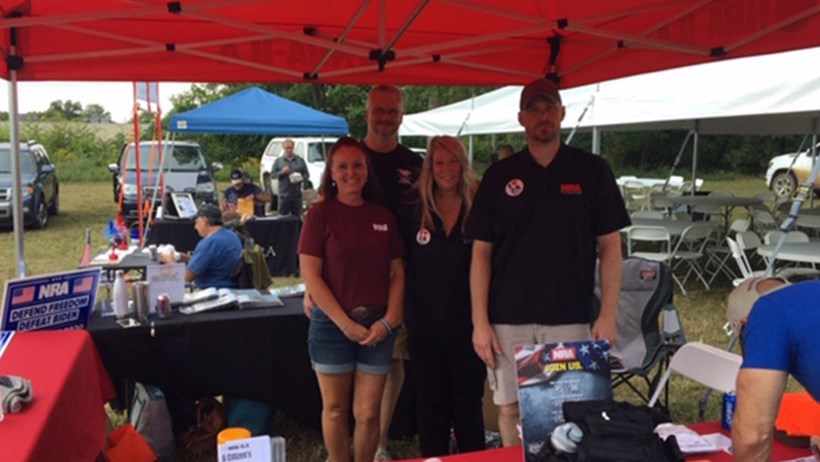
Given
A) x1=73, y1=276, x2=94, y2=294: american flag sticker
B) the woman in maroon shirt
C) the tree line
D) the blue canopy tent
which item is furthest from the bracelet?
the tree line

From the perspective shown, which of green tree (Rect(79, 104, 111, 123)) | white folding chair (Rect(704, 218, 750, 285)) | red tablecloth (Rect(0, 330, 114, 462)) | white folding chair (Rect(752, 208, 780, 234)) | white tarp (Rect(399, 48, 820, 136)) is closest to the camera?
red tablecloth (Rect(0, 330, 114, 462))

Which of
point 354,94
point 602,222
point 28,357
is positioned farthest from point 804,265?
point 354,94

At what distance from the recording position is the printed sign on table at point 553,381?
153 cm

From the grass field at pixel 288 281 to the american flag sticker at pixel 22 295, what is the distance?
1112 mm

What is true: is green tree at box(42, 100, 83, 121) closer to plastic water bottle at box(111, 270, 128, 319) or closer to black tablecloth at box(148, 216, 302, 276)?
black tablecloth at box(148, 216, 302, 276)

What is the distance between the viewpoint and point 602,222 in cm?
209

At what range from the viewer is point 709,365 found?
214 cm

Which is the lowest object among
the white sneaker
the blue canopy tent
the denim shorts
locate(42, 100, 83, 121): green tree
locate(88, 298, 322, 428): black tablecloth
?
the white sneaker

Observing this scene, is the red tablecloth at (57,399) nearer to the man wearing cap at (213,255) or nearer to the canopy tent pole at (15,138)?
the canopy tent pole at (15,138)

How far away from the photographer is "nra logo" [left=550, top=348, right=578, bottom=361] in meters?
1.58

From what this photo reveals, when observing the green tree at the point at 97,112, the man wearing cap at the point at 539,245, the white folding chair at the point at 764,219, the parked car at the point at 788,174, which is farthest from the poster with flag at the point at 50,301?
the green tree at the point at 97,112

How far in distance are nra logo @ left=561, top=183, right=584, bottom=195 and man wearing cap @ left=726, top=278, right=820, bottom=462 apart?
812 millimetres

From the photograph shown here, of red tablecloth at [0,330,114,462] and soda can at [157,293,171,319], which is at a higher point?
soda can at [157,293,171,319]

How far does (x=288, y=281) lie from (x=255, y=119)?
2.31 metres
